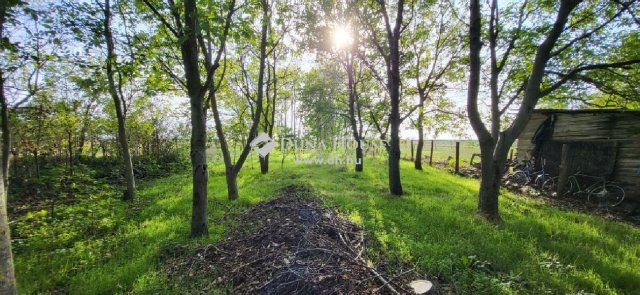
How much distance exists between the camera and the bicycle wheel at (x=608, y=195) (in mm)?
9180

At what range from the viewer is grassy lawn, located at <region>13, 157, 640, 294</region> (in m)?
3.54

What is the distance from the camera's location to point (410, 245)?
178 inches

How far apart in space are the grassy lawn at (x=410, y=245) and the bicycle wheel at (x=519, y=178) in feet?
18.6

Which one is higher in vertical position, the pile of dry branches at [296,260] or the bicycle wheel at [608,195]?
the pile of dry branches at [296,260]

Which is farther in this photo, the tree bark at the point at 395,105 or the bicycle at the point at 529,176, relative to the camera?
the bicycle at the point at 529,176

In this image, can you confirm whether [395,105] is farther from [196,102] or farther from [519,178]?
[519,178]

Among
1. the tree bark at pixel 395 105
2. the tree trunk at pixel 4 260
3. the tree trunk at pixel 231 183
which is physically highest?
the tree bark at pixel 395 105

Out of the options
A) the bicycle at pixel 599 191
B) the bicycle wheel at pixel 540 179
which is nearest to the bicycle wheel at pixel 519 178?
the bicycle wheel at pixel 540 179

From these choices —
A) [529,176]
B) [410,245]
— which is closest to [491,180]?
[410,245]

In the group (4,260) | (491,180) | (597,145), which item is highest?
(597,145)

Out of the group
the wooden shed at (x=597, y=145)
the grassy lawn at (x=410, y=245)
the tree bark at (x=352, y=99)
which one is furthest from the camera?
the tree bark at (x=352, y=99)

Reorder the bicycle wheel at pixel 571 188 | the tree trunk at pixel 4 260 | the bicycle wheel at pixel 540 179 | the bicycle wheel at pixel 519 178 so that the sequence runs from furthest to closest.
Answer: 1. the bicycle wheel at pixel 519 178
2. the bicycle wheel at pixel 540 179
3. the bicycle wheel at pixel 571 188
4. the tree trunk at pixel 4 260

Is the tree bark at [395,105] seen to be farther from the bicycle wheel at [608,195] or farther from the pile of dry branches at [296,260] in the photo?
the bicycle wheel at [608,195]

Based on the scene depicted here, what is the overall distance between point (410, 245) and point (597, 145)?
37.2ft
